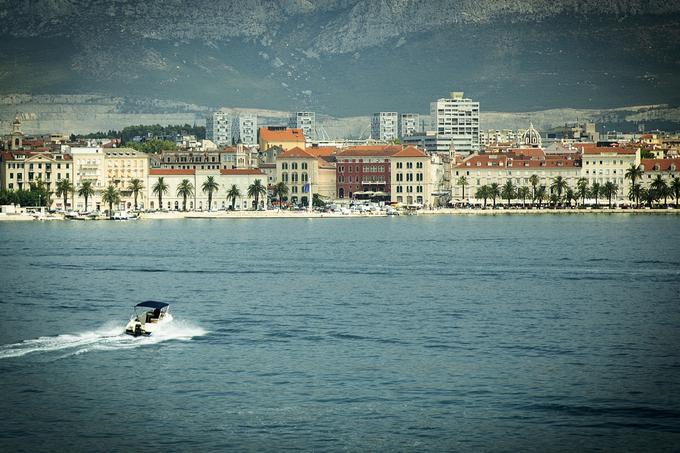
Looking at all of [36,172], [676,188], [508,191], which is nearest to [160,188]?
[36,172]

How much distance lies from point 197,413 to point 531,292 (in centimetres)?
2262

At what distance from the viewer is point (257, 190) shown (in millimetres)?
132875

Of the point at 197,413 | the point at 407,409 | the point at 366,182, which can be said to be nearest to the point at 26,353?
the point at 197,413

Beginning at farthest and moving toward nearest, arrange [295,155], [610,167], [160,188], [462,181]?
1. [295,155]
2. [462,181]
3. [610,167]
4. [160,188]

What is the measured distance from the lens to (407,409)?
2944cm

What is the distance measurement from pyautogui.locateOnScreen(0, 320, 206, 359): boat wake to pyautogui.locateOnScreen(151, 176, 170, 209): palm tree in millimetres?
91551

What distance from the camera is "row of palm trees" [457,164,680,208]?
13312 centimetres

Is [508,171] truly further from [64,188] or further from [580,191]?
[64,188]

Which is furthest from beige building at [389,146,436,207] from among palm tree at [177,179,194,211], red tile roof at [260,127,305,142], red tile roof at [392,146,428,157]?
red tile roof at [260,127,305,142]

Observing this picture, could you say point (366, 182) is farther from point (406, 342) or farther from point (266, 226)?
point (406, 342)

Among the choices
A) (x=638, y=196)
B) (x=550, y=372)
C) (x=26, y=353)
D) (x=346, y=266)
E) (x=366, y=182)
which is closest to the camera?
(x=550, y=372)

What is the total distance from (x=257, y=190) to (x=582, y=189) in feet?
94.3

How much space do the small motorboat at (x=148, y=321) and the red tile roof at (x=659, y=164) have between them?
346 ft

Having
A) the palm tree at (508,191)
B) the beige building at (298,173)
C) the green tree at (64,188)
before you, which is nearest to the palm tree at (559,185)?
the palm tree at (508,191)
